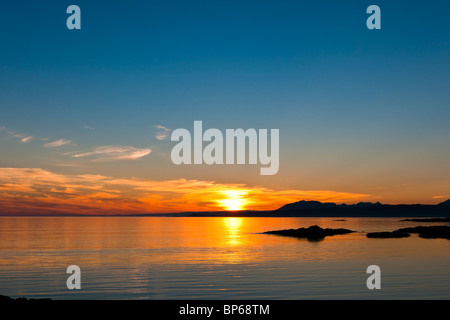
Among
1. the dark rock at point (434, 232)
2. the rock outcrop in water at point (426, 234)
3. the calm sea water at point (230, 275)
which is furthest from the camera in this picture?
the dark rock at point (434, 232)

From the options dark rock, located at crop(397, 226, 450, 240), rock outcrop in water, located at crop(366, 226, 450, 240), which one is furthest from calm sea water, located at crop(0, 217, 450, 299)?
dark rock, located at crop(397, 226, 450, 240)

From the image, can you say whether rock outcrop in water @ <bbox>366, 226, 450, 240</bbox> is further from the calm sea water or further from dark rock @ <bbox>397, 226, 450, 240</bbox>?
the calm sea water

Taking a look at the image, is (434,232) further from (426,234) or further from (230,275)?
(230,275)

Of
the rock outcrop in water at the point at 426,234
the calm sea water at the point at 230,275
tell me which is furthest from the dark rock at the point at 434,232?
the calm sea water at the point at 230,275

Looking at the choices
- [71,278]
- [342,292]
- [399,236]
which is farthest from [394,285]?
[399,236]

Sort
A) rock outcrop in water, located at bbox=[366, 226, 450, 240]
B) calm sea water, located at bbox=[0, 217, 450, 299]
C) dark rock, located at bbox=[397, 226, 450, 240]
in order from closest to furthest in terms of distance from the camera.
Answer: calm sea water, located at bbox=[0, 217, 450, 299]
rock outcrop in water, located at bbox=[366, 226, 450, 240]
dark rock, located at bbox=[397, 226, 450, 240]

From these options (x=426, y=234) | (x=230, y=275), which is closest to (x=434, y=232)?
(x=426, y=234)

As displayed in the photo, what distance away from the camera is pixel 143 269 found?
48719mm

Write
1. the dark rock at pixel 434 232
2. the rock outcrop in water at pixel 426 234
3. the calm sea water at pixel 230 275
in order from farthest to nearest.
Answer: the dark rock at pixel 434 232 → the rock outcrop in water at pixel 426 234 → the calm sea water at pixel 230 275

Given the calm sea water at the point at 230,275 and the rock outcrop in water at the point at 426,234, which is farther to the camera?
the rock outcrop in water at the point at 426,234

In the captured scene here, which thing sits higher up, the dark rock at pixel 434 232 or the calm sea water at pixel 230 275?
the calm sea water at pixel 230 275

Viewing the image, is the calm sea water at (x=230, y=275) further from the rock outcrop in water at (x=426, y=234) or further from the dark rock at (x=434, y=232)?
the dark rock at (x=434, y=232)
